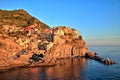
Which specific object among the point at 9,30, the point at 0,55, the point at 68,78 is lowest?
the point at 68,78

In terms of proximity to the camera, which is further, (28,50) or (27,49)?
(27,49)

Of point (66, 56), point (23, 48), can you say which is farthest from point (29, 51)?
point (66, 56)

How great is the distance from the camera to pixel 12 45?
5497 inches

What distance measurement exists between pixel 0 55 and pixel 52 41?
75235 millimetres

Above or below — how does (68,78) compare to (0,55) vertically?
below

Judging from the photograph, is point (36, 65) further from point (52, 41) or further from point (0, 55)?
point (52, 41)

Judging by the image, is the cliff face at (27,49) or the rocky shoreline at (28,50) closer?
the rocky shoreline at (28,50)

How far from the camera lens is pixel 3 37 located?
142625 mm

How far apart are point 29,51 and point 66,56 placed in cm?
5679

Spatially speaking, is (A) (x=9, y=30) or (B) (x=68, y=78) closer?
(B) (x=68, y=78)

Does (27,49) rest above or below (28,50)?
above

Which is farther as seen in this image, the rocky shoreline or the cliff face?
the cliff face

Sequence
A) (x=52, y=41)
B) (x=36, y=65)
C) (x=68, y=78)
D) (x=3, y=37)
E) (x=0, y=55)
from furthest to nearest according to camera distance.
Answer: (x=52, y=41)
(x=3, y=37)
(x=36, y=65)
(x=0, y=55)
(x=68, y=78)

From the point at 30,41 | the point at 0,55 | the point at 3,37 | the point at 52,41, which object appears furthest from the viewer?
the point at 52,41
